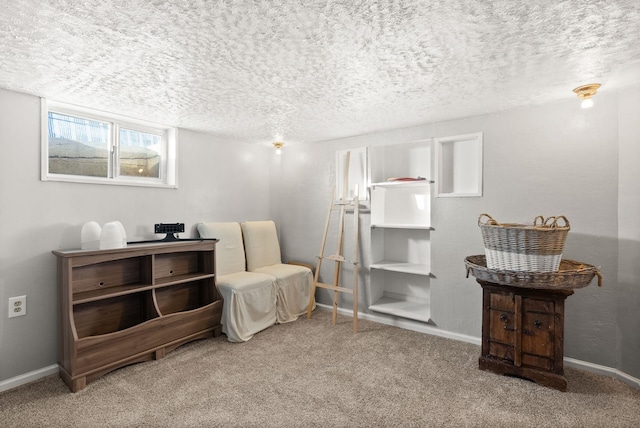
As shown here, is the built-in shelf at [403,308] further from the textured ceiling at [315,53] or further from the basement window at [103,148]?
the basement window at [103,148]

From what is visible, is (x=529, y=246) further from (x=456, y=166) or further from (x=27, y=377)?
(x=27, y=377)

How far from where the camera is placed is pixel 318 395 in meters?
2.18

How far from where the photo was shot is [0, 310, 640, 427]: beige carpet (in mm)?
1921

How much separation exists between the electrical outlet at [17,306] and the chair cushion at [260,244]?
1.96 meters

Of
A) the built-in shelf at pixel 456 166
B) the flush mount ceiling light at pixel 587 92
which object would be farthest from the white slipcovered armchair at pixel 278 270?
the flush mount ceiling light at pixel 587 92

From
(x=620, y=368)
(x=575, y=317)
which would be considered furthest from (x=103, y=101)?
(x=620, y=368)

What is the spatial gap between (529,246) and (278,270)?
255cm

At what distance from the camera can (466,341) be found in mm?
3061

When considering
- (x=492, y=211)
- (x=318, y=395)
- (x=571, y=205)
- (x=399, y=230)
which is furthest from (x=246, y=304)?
(x=571, y=205)

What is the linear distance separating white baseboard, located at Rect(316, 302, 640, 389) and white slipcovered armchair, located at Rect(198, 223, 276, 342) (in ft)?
3.34

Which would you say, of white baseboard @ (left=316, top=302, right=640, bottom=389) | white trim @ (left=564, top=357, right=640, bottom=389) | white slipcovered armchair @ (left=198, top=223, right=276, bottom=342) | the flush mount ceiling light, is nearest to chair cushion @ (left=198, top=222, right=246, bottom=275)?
white slipcovered armchair @ (left=198, top=223, right=276, bottom=342)

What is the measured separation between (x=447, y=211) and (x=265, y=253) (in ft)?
7.15

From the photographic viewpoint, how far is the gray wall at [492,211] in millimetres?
2326

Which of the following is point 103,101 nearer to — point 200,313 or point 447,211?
point 200,313
